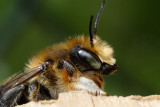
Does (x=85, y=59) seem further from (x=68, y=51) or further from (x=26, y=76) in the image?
(x=26, y=76)

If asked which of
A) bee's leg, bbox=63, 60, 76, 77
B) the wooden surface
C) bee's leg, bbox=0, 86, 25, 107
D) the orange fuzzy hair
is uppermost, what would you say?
the orange fuzzy hair

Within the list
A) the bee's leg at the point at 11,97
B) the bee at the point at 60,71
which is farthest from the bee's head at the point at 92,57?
the bee's leg at the point at 11,97

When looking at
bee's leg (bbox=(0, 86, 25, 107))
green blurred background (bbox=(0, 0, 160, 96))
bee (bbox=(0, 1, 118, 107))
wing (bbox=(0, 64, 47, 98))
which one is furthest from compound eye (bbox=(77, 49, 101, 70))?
green blurred background (bbox=(0, 0, 160, 96))

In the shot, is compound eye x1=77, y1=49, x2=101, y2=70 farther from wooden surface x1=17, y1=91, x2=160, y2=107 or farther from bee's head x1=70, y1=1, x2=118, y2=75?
wooden surface x1=17, y1=91, x2=160, y2=107

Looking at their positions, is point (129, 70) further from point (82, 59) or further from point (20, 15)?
point (82, 59)

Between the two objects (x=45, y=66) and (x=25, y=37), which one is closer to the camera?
(x=45, y=66)

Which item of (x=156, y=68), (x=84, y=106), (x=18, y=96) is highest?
(x=156, y=68)

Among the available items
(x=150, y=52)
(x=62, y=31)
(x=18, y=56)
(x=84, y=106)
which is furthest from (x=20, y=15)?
(x=84, y=106)
